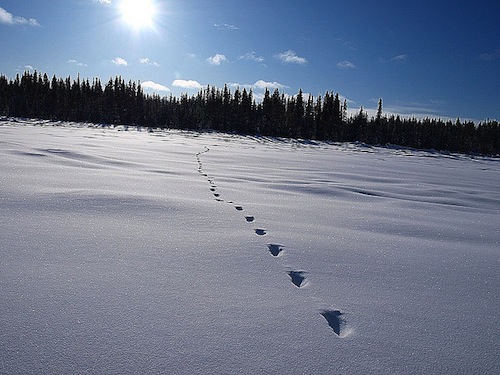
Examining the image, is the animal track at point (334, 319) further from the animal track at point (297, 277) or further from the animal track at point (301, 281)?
the animal track at point (297, 277)

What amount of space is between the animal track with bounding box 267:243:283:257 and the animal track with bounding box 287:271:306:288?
245 millimetres

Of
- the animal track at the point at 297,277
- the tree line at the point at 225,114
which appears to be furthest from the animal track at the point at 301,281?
the tree line at the point at 225,114

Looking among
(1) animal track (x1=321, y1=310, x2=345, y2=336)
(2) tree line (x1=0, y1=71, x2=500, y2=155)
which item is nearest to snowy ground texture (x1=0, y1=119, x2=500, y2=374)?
(1) animal track (x1=321, y1=310, x2=345, y2=336)

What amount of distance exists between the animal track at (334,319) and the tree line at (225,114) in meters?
41.8

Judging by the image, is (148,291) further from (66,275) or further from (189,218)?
(189,218)

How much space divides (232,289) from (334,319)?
0.42 meters

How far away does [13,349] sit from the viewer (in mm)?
887

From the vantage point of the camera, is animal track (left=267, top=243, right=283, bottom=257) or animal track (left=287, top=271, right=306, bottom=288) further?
animal track (left=267, top=243, right=283, bottom=257)

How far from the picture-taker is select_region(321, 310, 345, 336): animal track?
3.72 ft

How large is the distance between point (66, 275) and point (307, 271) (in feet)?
3.57

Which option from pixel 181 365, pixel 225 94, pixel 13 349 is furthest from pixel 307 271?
pixel 225 94

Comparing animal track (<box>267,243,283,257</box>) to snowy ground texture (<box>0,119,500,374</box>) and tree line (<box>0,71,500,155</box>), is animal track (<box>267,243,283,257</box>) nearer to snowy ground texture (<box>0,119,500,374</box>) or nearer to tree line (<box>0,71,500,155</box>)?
snowy ground texture (<box>0,119,500,374</box>)

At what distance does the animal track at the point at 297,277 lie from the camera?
1475mm

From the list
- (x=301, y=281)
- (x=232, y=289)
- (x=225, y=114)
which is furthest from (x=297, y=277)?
(x=225, y=114)
